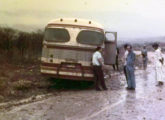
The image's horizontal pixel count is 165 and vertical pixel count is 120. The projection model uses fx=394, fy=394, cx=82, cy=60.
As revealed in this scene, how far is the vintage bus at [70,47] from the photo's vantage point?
52.0 feet

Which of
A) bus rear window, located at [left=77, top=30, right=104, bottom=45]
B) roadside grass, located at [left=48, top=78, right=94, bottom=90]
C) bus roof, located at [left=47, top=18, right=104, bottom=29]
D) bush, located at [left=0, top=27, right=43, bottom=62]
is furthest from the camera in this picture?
bush, located at [left=0, top=27, right=43, bottom=62]

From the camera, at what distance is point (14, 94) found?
14703 millimetres

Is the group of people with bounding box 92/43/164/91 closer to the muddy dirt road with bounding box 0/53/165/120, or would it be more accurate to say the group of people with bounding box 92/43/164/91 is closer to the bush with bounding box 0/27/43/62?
the muddy dirt road with bounding box 0/53/165/120

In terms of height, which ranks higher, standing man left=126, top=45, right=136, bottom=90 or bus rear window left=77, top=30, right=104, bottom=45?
bus rear window left=77, top=30, right=104, bottom=45

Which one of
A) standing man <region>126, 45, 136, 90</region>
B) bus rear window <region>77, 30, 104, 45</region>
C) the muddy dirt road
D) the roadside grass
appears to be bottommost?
the roadside grass

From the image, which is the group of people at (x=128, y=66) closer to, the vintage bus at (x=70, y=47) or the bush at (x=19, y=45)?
the vintage bus at (x=70, y=47)

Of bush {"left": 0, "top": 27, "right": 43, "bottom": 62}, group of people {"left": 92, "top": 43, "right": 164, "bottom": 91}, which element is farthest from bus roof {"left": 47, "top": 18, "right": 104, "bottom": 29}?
bush {"left": 0, "top": 27, "right": 43, "bottom": 62}

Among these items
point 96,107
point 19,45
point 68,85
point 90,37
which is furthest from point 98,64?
point 19,45

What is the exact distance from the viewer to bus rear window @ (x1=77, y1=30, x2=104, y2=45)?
1616 centimetres

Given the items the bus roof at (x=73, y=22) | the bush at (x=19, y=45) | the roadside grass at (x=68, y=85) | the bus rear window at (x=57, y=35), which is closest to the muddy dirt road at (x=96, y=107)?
the roadside grass at (x=68, y=85)

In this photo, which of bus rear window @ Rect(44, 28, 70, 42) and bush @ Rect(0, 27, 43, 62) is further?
bush @ Rect(0, 27, 43, 62)

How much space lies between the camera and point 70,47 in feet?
52.4

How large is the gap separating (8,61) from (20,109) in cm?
1480

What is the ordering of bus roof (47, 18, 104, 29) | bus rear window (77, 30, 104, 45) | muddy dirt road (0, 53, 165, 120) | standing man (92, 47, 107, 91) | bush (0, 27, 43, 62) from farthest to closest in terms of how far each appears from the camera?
bush (0, 27, 43, 62), bus roof (47, 18, 104, 29), bus rear window (77, 30, 104, 45), standing man (92, 47, 107, 91), muddy dirt road (0, 53, 165, 120)
